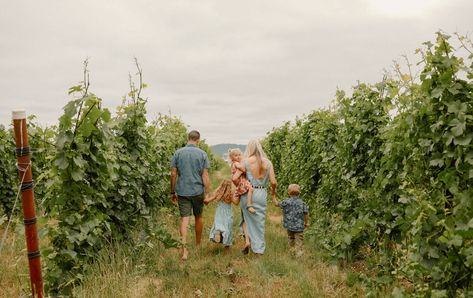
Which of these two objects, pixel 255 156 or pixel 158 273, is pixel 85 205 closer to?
pixel 158 273

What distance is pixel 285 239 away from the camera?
7914mm

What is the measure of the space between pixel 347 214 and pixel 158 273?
2943 mm

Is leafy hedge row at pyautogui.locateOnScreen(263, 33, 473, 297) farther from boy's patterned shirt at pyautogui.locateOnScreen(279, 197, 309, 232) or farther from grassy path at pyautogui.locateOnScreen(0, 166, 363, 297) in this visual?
boy's patterned shirt at pyautogui.locateOnScreen(279, 197, 309, 232)

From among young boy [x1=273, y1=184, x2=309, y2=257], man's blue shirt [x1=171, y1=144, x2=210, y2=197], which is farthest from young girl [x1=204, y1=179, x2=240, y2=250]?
young boy [x1=273, y1=184, x2=309, y2=257]

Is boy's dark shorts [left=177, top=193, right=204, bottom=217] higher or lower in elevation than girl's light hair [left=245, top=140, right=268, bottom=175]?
lower

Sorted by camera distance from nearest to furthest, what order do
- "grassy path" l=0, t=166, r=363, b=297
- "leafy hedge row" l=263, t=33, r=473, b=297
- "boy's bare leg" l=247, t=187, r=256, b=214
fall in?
"leafy hedge row" l=263, t=33, r=473, b=297 < "grassy path" l=0, t=166, r=363, b=297 < "boy's bare leg" l=247, t=187, r=256, b=214

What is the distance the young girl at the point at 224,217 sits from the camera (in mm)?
7075

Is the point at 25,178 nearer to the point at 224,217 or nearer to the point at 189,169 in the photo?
the point at 189,169

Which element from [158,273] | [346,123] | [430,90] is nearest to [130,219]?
[158,273]

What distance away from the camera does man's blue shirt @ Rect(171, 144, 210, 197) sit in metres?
7.03

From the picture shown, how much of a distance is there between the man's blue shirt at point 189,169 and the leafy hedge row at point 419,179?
241 centimetres

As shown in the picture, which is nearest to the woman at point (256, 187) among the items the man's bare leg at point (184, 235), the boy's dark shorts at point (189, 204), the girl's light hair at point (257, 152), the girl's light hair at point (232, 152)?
the girl's light hair at point (257, 152)

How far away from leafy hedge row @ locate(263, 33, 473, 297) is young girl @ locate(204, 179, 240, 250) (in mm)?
1794

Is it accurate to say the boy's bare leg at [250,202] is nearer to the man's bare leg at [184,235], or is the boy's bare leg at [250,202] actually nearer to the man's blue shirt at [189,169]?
the man's blue shirt at [189,169]
